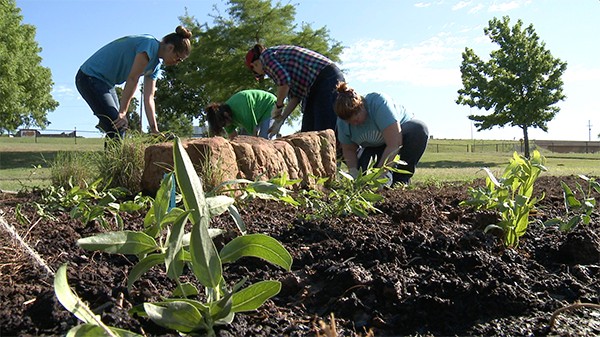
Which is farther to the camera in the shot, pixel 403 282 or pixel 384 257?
pixel 384 257

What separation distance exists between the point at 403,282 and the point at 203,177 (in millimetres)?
2207

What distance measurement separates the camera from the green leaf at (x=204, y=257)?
935mm

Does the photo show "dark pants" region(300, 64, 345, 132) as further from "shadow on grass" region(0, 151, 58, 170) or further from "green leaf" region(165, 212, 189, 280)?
"shadow on grass" region(0, 151, 58, 170)

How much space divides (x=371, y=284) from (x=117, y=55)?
470 cm

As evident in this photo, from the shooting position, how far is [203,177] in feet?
11.1

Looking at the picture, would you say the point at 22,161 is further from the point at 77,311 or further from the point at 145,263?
the point at 77,311

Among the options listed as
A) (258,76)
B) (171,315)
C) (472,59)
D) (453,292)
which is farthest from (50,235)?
(472,59)

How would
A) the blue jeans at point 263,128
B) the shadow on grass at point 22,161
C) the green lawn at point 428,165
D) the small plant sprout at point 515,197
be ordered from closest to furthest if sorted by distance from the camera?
1. the small plant sprout at point 515,197
2. the blue jeans at point 263,128
3. the green lawn at point 428,165
4. the shadow on grass at point 22,161

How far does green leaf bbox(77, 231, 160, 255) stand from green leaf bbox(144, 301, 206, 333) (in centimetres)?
16

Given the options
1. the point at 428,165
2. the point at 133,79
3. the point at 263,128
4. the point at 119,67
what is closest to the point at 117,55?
the point at 119,67

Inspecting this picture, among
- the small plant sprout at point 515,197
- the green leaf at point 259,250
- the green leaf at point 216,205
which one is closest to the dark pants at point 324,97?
the small plant sprout at point 515,197

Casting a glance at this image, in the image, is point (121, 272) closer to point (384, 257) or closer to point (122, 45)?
point (384, 257)

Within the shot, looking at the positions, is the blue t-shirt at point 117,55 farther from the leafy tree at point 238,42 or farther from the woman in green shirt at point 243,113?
the leafy tree at point 238,42

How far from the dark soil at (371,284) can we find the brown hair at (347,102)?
257 centimetres
